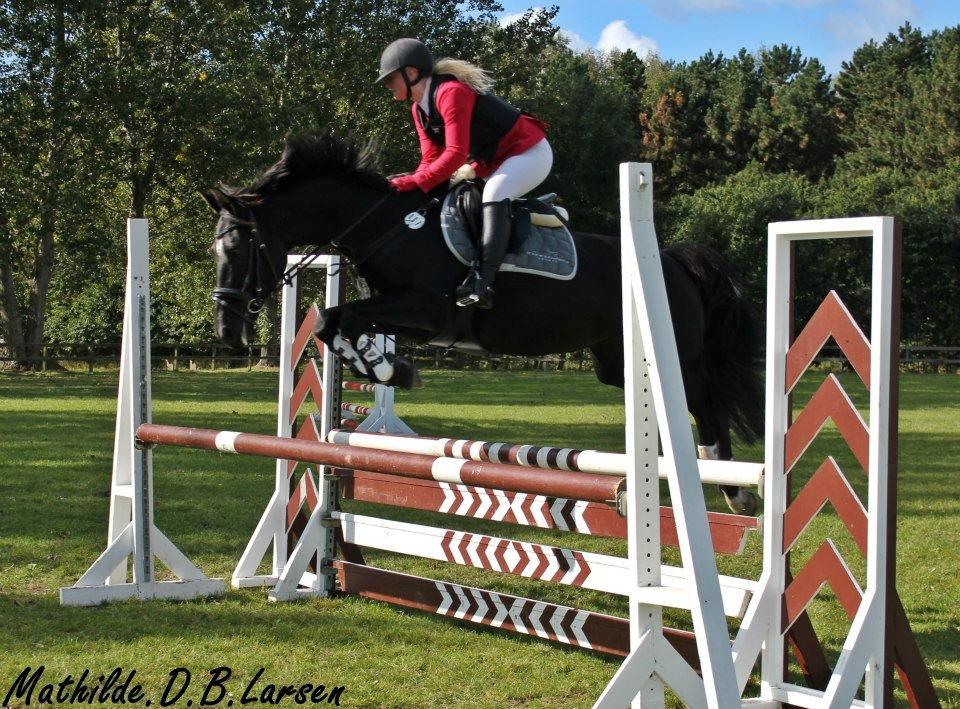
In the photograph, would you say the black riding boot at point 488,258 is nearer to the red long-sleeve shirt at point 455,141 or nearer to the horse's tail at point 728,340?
the red long-sleeve shirt at point 455,141

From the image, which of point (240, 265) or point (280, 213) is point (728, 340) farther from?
point (240, 265)

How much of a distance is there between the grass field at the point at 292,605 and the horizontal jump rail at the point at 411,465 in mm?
741

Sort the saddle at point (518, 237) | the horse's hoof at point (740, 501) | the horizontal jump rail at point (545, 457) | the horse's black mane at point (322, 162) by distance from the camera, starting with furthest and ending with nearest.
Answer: the horse's hoof at point (740, 501) < the horse's black mane at point (322, 162) < the saddle at point (518, 237) < the horizontal jump rail at point (545, 457)

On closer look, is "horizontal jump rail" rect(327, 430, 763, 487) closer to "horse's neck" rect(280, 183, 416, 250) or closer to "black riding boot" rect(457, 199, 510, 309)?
"black riding boot" rect(457, 199, 510, 309)

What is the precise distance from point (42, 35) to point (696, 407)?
21.1 metres

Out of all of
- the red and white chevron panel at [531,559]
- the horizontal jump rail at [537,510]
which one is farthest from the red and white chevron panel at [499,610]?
the horizontal jump rail at [537,510]

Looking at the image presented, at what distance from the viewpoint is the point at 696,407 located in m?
6.24

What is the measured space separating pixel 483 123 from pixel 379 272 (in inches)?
34.9

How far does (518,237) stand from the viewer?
532 centimetres

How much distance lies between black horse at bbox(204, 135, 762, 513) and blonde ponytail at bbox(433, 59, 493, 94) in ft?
1.94

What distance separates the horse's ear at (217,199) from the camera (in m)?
5.12

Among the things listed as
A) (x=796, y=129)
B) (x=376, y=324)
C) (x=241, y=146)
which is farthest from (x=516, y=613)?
(x=796, y=129)

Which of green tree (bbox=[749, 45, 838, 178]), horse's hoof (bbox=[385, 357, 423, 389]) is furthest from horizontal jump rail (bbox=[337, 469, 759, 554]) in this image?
green tree (bbox=[749, 45, 838, 178])

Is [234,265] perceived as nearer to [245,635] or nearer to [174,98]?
[245,635]
